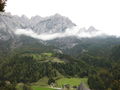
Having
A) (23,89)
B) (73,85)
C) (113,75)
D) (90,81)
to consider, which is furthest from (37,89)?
(113,75)

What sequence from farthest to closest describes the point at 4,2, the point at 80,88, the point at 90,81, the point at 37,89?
1. the point at 90,81
2. the point at 37,89
3. the point at 80,88
4. the point at 4,2

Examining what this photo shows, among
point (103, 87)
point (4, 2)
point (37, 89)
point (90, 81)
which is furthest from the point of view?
point (90, 81)

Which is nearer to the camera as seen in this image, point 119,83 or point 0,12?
point 0,12

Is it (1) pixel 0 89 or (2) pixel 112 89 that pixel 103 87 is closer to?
(2) pixel 112 89

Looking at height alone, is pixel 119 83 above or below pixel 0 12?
below

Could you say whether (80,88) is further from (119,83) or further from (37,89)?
(37,89)

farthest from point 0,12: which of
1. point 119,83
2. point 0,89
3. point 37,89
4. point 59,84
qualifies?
point 59,84

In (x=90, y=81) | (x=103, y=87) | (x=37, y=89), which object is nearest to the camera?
(x=37, y=89)

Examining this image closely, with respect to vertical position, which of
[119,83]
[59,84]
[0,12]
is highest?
[0,12]

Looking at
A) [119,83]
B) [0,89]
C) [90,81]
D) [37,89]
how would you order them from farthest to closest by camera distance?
[90,81] → [37,89] → [119,83] → [0,89]
